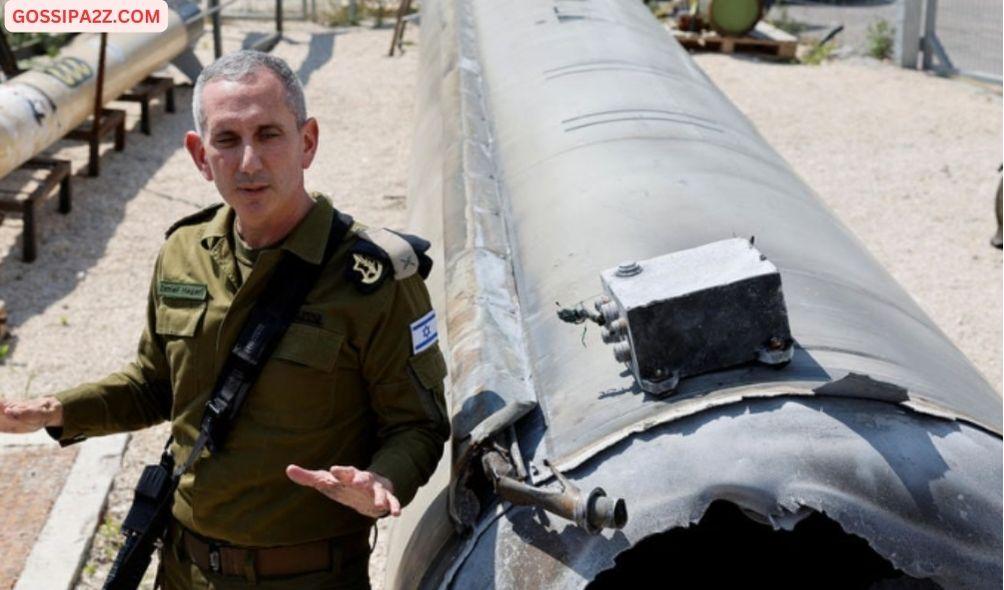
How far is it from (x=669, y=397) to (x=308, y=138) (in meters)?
0.86

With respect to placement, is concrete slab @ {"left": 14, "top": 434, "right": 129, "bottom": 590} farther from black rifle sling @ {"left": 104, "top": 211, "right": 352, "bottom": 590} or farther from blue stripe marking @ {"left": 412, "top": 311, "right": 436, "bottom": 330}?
blue stripe marking @ {"left": 412, "top": 311, "right": 436, "bottom": 330}

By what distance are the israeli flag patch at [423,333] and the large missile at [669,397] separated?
0.56 feet

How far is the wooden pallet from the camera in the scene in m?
13.8

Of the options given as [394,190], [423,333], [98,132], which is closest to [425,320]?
[423,333]

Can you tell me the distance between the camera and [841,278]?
317cm

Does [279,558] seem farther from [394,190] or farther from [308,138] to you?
[394,190]

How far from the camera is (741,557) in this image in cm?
354

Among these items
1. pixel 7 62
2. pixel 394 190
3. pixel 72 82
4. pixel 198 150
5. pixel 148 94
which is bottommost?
pixel 394 190

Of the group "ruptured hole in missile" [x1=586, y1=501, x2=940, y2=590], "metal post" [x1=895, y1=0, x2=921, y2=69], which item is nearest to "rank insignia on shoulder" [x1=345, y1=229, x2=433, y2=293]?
"ruptured hole in missile" [x1=586, y1=501, x2=940, y2=590]

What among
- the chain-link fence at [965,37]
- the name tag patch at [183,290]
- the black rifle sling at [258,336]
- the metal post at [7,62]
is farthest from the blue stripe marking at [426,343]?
the chain-link fence at [965,37]

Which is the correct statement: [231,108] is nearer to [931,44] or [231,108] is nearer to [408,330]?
[408,330]

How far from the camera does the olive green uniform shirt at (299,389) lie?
258 centimetres

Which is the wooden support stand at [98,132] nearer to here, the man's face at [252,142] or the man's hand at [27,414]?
the man's hand at [27,414]

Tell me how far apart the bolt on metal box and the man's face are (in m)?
0.66
